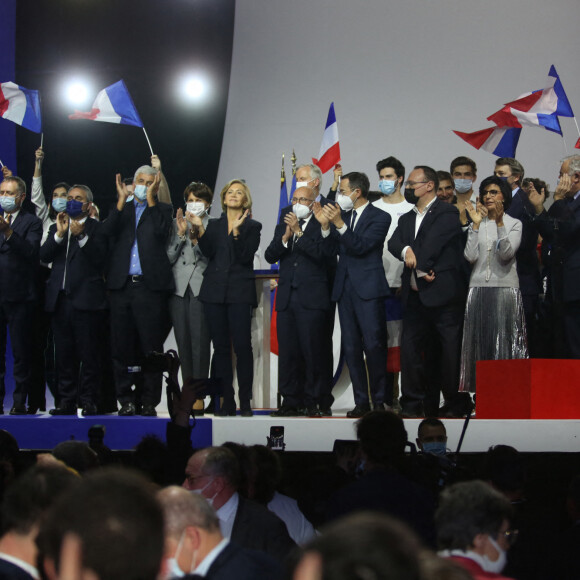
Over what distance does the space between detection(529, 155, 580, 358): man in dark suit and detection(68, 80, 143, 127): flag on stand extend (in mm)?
3251

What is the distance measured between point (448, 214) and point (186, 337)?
1946 mm

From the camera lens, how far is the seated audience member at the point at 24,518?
2.15 meters

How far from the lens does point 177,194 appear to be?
9.40 metres

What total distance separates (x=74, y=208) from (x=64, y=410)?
137 cm

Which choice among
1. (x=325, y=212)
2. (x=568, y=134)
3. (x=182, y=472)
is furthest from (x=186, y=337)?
(x=568, y=134)

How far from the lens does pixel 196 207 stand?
6258 mm

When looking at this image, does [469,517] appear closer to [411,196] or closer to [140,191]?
[411,196]

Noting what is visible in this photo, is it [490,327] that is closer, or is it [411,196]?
[490,327]

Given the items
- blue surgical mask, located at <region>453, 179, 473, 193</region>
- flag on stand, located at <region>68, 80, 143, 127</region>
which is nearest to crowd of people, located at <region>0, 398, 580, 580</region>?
blue surgical mask, located at <region>453, 179, 473, 193</region>

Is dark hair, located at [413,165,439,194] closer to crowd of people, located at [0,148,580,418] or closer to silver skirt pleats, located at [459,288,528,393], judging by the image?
crowd of people, located at [0,148,580,418]

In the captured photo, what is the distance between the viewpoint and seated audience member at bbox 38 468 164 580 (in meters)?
1.31

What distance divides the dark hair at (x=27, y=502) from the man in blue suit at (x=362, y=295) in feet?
12.1

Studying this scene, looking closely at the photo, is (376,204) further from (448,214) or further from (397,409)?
(397,409)

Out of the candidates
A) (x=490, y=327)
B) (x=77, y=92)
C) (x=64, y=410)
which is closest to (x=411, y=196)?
(x=490, y=327)
